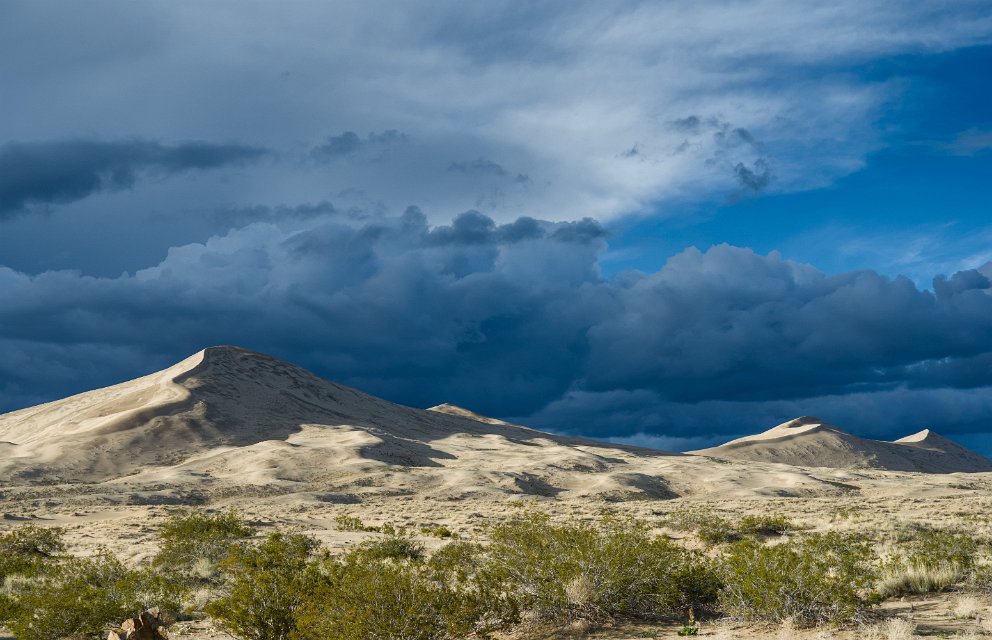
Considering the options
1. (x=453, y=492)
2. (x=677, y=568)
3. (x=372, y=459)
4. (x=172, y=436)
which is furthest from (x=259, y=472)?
(x=677, y=568)

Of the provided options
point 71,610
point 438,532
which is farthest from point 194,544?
point 438,532

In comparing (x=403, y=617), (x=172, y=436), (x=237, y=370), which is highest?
(x=237, y=370)

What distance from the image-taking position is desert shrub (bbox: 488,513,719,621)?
15945 mm

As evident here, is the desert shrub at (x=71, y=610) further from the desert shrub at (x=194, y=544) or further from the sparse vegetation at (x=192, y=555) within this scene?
the desert shrub at (x=194, y=544)

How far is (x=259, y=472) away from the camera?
81375 millimetres

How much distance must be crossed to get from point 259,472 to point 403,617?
238ft

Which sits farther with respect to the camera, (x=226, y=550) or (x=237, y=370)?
(x=237, y=370)

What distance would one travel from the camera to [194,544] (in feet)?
84.7

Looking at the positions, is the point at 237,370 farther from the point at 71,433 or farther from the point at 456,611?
the point at 456,611

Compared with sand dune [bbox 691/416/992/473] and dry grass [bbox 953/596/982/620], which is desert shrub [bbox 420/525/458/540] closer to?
dry grass [bbox 953/596/982/620]

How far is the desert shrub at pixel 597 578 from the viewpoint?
52.3ft

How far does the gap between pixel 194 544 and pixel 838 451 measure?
152 metres

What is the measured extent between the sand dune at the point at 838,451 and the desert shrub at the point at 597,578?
13433 cm

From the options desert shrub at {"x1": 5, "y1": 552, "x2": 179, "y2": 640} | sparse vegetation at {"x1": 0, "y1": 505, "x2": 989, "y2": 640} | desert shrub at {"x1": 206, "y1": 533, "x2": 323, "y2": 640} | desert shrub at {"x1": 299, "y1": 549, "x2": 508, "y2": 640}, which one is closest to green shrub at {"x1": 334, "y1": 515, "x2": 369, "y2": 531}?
sparse vegetation at {"x1": 0, "y1": 505, "x2": 989, "y2": 640}
